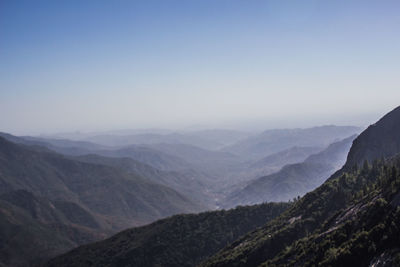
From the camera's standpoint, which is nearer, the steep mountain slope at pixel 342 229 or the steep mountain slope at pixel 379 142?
the steep mountain slope at pixel 342 229

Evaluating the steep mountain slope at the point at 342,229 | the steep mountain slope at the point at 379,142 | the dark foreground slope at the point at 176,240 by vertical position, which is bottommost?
the dark foreground slope at the point at 176,240

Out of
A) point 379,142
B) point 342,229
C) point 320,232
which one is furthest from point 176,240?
point 342,229

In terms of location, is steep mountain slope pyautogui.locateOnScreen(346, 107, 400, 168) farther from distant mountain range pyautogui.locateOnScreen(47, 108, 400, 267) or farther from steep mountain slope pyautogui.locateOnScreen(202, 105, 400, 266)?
steep mountain slope pyautogui.locateOnScreen(202, 105, 400, 266)

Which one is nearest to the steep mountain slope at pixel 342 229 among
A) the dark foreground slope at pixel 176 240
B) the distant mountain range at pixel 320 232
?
the distant mountain range at pixel 320 232

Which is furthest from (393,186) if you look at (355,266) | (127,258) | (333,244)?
(127,258)

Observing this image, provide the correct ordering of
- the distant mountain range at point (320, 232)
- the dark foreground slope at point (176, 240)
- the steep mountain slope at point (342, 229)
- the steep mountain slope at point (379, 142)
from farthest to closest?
the dark foreground slope at point (176, 240) → the steep mountain slope at point (379, 142) → the distant mountain range at point (320, 232) → the steep mountain slope at point (342, 229)

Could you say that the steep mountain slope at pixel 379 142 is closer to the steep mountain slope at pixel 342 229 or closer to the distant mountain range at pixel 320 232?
the distant mountain range at pixel 320 232
